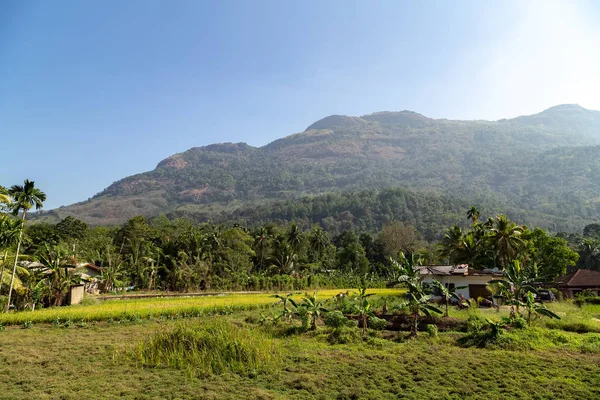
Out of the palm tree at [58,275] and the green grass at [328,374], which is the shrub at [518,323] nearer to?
the green grass at [328,374]

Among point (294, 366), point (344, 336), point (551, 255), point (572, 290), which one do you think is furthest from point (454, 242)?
point (294, 366)

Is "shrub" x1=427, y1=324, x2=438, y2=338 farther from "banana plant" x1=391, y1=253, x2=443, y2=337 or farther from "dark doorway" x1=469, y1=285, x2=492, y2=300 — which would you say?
"dark doorway" x1=469, y1=285, x2=492, y2=300

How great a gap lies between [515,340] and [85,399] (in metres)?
15.4

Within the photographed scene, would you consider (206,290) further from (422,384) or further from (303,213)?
(303,213)

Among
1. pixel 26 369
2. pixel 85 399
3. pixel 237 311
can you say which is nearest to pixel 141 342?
pixel 26 369

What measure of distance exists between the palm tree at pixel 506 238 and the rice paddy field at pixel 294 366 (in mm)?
19425

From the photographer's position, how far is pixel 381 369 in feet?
40.8

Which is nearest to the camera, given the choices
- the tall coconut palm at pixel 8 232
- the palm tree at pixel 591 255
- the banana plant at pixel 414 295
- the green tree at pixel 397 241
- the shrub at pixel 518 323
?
the shrub at pixel 518 323

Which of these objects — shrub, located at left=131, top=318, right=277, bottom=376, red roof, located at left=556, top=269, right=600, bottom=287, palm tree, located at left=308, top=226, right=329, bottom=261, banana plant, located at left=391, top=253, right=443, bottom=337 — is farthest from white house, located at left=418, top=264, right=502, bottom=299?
palm tree, located at left=308, top=226, right=329, bottom=261

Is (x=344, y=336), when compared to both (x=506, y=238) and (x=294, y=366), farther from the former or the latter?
(x=506, y=238)

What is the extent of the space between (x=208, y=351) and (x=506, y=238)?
33.3m

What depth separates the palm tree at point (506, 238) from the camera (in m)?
37.0

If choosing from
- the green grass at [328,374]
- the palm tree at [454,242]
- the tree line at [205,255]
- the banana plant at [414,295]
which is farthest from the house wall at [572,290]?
the green grass at [328,374]

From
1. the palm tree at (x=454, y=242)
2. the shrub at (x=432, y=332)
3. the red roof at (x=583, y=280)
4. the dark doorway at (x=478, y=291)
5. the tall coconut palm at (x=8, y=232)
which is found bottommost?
the shrub at (x=432, y=332)
